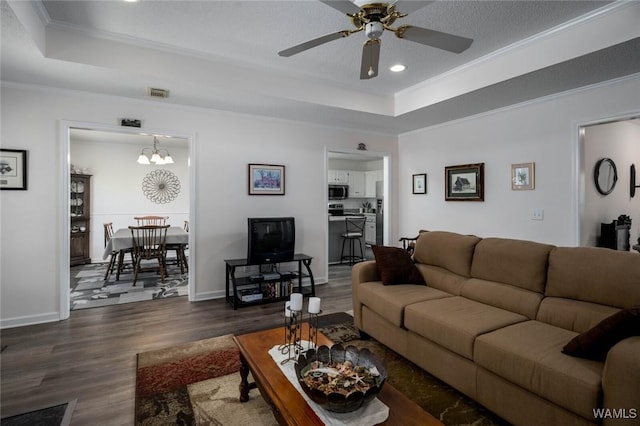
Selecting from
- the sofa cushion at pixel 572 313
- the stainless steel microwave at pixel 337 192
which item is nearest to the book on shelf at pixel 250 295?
the sofa cushion at pixel 572 313

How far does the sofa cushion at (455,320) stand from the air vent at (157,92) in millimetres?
3301

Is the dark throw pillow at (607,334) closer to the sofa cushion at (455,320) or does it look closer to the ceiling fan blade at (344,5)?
the sofa cushion at (455,320)

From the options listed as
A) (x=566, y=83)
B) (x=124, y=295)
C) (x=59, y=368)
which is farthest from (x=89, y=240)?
(x=566, y=83)

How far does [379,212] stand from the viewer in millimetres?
8117

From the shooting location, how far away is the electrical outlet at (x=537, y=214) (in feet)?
12.3

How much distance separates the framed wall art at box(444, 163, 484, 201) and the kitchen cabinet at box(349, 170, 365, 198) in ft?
12.7

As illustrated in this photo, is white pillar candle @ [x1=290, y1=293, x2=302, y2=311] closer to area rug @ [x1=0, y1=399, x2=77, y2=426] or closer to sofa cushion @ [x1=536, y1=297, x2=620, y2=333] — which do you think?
area rug @ [x1=0, y1=399, x2=77, y2=426]

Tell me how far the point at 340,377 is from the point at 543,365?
1047 mm

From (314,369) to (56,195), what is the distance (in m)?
3.56

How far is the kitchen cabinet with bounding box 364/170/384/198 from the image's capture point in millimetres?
8398

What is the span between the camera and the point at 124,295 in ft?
14.8

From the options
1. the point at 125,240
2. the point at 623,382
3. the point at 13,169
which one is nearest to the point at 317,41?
the point at 623,382

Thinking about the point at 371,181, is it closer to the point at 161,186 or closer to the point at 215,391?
the point at 161,186

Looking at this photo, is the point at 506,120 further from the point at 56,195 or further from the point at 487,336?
the point at 56,195
